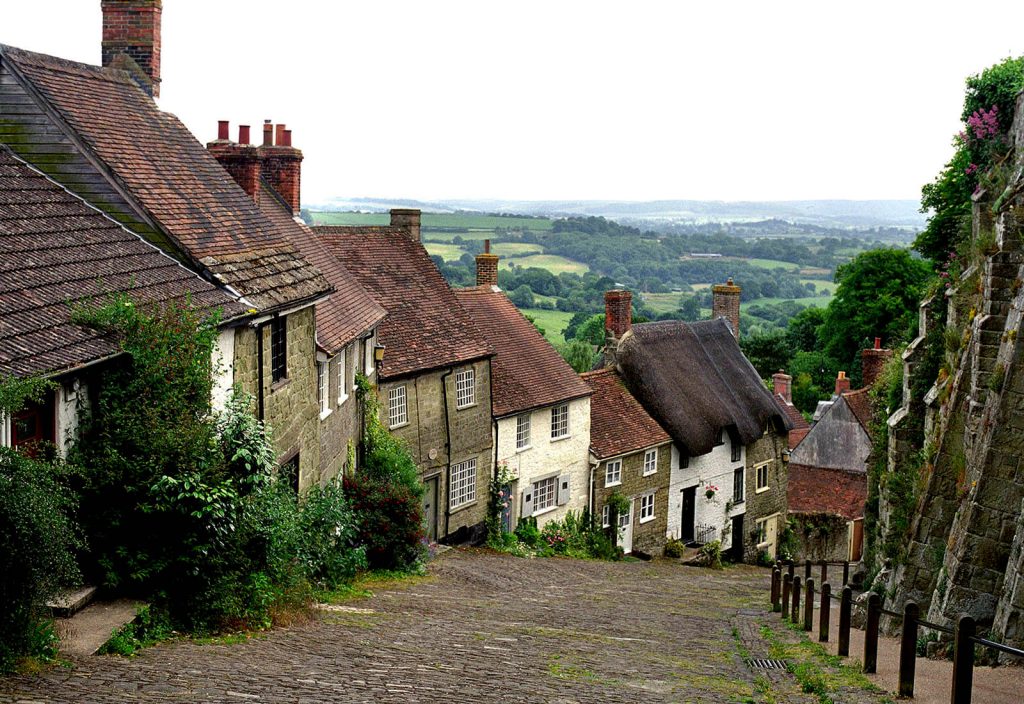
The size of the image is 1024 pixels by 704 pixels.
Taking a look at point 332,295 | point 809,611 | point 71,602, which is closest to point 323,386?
point 332,295

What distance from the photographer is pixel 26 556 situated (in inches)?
325

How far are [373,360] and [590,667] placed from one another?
47.0ft

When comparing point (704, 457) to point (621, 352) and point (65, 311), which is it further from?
point (65, 311)

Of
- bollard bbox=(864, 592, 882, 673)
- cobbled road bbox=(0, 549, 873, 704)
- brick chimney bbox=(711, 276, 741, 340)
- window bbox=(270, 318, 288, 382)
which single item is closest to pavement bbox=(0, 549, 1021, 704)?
cobbled road bbox=(0, 549, 873, 704)

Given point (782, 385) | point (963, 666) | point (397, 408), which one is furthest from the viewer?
point (782, 385)

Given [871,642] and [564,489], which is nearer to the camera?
[871,642]

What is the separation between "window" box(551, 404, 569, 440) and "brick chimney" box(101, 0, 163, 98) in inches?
634

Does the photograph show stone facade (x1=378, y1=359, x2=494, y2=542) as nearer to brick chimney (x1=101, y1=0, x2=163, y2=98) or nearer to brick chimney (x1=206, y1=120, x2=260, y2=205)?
brick chimney (x1=206, y1=120, x2=260, y2=205)

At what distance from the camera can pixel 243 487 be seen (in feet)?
40.9

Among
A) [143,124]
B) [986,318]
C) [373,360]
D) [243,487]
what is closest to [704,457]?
[373,360]

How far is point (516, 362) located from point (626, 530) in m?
6.48

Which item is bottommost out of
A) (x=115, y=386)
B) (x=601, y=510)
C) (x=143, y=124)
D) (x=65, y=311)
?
(x=601, y=510)

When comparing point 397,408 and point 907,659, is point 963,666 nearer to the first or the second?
point 907,659

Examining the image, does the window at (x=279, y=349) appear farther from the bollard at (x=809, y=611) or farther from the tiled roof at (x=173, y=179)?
the bollard at (x=809, y=611)
